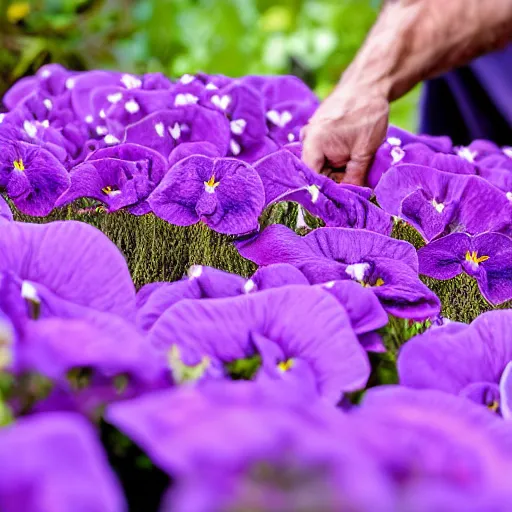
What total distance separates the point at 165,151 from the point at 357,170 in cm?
18

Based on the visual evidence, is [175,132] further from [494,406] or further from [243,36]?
[243,36]

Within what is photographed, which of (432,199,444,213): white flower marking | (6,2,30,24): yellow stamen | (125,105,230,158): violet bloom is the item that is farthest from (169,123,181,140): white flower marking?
(6,2,30,24): yellow stamen

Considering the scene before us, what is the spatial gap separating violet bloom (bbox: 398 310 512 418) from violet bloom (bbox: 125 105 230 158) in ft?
0.93

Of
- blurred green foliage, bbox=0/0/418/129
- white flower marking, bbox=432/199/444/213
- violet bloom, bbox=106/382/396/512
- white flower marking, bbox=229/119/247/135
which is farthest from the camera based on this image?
blurred green foliage, bbox=0/0/418/129

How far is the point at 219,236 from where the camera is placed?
0.48 m

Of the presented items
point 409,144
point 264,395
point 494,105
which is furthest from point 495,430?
point 494,105

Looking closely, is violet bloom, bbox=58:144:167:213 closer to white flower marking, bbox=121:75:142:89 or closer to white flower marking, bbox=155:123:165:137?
white flower marking, bbox=155:123:165:137

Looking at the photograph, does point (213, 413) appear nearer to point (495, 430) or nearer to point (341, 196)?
point (495, 430)

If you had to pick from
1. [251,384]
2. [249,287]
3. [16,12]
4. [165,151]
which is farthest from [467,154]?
[16,12]

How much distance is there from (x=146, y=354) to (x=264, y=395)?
6 cm

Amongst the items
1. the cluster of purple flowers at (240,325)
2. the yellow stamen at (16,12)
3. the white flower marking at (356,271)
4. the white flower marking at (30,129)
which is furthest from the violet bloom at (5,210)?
the yellow stamen at (16,12)

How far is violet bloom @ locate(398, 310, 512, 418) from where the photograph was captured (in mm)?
337

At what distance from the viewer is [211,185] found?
0.48 meters

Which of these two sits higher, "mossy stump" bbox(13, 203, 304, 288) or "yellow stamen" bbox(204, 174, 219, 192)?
"yellow stamen" bbox(204, 174, 219, 192)
